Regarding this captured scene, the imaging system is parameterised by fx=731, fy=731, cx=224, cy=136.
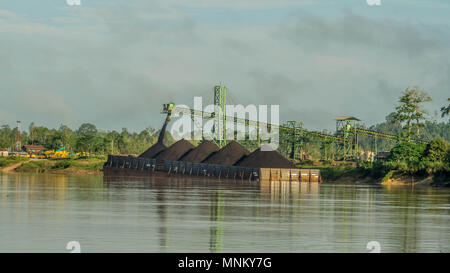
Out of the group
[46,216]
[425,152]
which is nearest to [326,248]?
[46,216]

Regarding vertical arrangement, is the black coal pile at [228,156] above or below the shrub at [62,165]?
above

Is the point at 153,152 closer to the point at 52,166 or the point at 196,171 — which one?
the point at 196,171

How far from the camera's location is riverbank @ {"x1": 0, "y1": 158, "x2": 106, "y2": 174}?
134625mm

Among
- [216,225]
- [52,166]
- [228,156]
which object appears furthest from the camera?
[52,166]

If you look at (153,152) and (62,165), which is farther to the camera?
(62,165)

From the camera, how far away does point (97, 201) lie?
45281 millimetres

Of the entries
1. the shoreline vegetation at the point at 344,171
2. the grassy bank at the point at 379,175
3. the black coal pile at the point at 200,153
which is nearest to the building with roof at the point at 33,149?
the shoreline vegetation at the point at 344,171

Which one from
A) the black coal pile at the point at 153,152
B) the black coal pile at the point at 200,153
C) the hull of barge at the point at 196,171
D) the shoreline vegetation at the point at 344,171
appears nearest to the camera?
the shoreline vegetation at the point at 344,171

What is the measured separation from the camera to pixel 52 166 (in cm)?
13725

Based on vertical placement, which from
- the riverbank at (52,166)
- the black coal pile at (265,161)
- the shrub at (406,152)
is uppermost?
the shrub at (406,152)

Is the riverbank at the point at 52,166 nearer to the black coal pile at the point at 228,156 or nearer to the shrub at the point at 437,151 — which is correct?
the black coal pile at the point at 228,156

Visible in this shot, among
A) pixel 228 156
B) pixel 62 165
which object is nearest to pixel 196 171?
pixel 228 156

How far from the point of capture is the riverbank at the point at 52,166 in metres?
135
